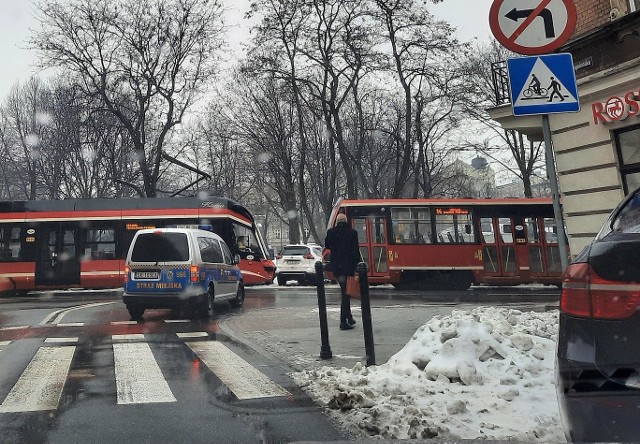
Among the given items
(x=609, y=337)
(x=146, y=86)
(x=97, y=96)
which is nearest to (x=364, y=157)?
(x=146, y=86)

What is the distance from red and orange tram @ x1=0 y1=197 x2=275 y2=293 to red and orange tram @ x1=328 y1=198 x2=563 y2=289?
5246 mm

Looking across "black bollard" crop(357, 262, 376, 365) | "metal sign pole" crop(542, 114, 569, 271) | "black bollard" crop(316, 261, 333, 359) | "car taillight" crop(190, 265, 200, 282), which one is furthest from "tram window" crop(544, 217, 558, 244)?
"metal sign pole" crop(542, 114, 569, 271)

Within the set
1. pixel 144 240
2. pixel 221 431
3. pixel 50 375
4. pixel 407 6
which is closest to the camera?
→ pixel 221 431

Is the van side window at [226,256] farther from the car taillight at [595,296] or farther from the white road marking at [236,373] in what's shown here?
the car taillight at [595,296]

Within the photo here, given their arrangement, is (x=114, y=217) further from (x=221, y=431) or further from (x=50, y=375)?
(x=221, y=431)

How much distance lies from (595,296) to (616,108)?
9376mm

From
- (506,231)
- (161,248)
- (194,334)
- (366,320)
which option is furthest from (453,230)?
(366,320)

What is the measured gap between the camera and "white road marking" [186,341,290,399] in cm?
506

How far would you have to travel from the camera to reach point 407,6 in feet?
78.4

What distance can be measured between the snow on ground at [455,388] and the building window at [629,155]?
5284 mm

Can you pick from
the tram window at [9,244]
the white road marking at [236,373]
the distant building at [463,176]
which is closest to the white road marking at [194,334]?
the white road marking at [236,373]

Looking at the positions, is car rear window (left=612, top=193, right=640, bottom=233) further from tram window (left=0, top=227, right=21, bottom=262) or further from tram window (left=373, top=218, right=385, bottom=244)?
tram window (left=0, top=227, right=21, bottom=262)

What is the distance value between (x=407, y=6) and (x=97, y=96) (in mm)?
15593

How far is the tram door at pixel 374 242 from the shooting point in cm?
1930
